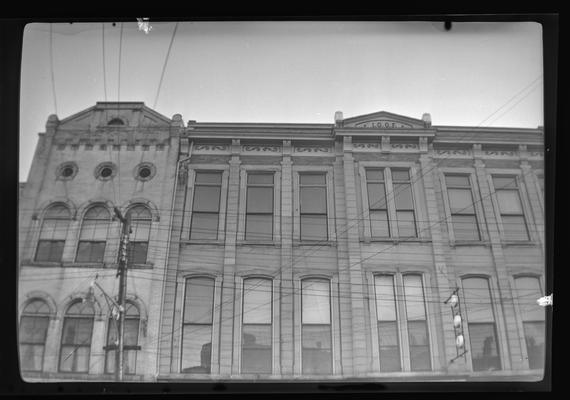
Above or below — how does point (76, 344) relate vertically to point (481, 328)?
below

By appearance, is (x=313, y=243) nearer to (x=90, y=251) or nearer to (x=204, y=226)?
(x=204, y=226)

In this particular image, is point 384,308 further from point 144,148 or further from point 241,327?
point 144,148

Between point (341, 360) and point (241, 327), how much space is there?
976mm

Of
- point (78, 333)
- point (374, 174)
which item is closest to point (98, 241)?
point (78, 333)

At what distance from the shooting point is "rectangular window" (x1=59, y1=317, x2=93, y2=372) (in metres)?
4.65

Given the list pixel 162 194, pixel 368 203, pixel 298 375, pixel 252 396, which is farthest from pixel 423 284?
pixel 162 194

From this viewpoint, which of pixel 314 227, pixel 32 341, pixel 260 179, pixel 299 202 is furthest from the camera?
pixel 260 179

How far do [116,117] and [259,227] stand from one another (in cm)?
175

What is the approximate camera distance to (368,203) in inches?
209

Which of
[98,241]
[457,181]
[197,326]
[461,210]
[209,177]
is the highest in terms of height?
[209,177]

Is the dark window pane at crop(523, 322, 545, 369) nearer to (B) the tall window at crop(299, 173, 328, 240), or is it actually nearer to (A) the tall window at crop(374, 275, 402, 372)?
(A) the tall window at crop(374, 275, 402, 372)

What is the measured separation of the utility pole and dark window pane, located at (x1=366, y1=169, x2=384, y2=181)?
251 centimetres

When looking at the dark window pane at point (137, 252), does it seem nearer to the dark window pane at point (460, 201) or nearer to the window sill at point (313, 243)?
the window sill at point (313, 243)

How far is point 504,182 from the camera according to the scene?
216 inches
